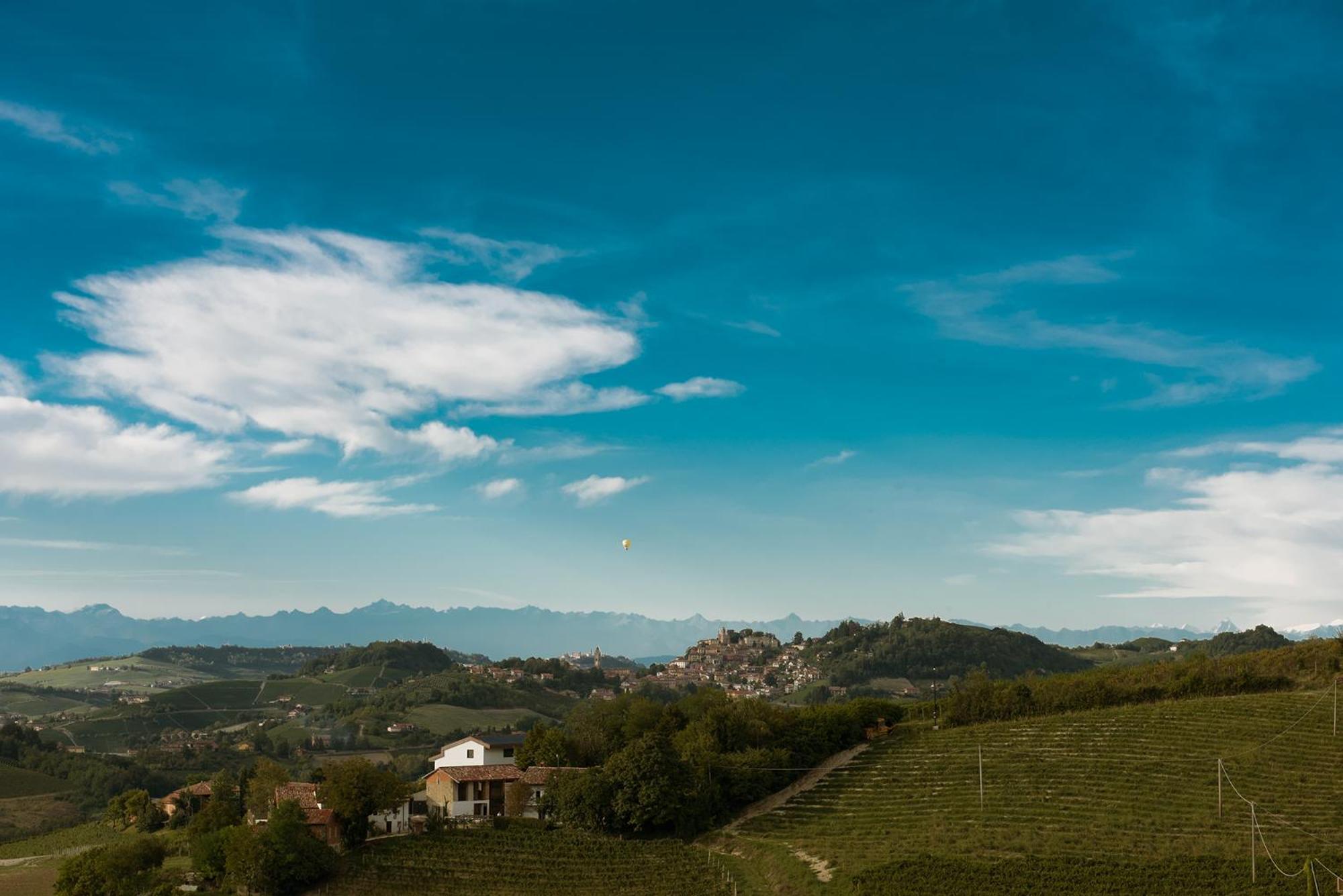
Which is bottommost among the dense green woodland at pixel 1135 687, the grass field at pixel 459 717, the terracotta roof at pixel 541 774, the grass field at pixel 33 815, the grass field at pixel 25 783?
the grass field at pixel 33 815

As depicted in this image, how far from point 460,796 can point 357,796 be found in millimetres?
9863

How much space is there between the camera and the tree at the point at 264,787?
62.6 metres

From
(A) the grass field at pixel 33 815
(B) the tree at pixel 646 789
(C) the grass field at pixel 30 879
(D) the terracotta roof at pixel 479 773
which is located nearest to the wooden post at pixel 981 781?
(B) the tree at pixel 646 789

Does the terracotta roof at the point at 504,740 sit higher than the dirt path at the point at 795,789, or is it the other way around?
the terracotta roof at the point at 504,740

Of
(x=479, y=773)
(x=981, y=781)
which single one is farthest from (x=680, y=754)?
(x=981, y=781)

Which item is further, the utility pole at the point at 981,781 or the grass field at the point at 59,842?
the grass field at the point at 59,842

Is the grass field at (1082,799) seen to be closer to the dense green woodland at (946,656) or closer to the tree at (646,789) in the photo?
the tree at (646,789)

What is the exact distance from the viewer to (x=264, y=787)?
63.7 metres

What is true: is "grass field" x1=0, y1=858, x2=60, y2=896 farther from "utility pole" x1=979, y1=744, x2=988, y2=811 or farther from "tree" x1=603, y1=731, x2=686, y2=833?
"utility pole" x1=979, y1=744, x2=988, y2=811

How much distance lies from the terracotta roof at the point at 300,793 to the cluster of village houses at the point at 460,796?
4 cm

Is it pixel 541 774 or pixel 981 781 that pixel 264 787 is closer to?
pixel 541 774

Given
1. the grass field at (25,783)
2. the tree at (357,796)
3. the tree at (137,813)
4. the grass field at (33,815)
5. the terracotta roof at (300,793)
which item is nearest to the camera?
the tree at (357,796)

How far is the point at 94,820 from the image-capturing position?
95.1 metres

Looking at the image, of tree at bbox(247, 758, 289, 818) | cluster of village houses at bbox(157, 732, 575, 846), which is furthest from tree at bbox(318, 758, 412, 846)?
tree at bbox(247, 758, 289, 818)
